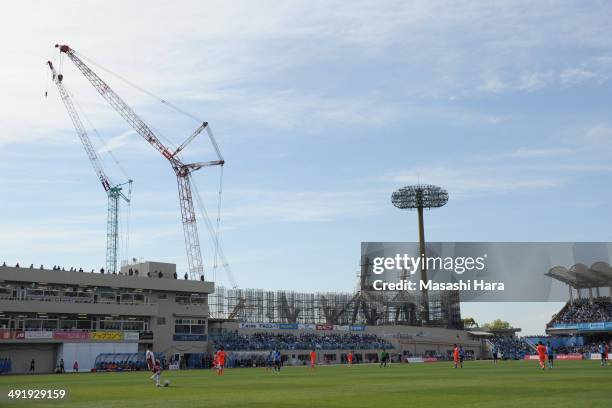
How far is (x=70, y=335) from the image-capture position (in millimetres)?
87562

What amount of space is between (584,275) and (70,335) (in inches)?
3644

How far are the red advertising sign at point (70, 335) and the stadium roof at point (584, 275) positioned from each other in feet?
287

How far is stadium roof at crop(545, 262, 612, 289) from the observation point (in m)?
126

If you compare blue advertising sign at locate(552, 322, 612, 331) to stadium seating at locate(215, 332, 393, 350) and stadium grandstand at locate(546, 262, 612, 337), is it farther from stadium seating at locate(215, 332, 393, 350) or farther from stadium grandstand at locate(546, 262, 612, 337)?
stadium seating at locate(215, 332, 393, 350)

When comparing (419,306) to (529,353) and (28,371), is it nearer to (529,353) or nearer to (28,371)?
(529,353)

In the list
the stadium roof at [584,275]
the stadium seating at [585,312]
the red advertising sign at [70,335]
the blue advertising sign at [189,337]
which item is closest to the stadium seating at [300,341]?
the blue advertising sign at [189,337]

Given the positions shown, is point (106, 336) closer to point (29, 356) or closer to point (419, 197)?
point (29, 356)

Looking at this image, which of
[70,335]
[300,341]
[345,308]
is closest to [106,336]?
A: [70,335]

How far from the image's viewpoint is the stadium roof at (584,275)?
413 ft

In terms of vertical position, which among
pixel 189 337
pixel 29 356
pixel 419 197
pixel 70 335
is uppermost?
pixel 419 197

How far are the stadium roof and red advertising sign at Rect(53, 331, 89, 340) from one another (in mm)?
87592

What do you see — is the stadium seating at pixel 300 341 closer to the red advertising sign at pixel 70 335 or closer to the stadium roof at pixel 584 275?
the red advertising sign at pixel 70 335

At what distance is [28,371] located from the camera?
8325 cm

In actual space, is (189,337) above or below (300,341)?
above
